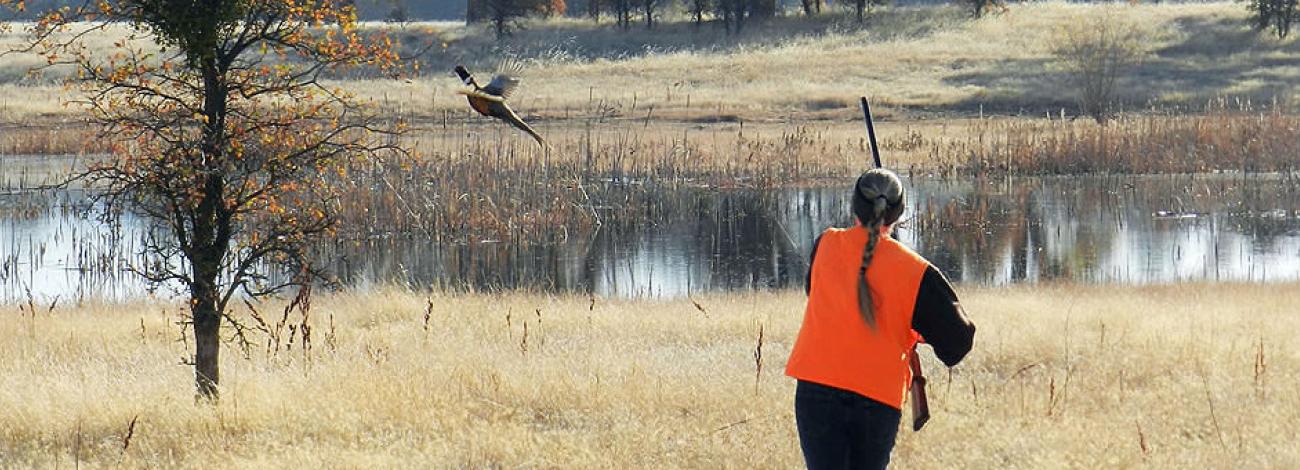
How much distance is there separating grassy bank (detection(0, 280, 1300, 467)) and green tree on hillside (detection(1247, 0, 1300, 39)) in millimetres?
52357

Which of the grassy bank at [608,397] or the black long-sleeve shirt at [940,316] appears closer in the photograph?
the black long-sleeve shirt at [940,316]

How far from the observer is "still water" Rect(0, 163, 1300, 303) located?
21203 mm

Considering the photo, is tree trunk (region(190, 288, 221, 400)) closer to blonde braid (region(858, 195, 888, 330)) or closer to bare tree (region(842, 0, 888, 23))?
blonde braid (region(858, 195, 888, 330))

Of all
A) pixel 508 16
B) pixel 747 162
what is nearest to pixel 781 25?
pixel 508 16

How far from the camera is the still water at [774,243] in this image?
69.6ft

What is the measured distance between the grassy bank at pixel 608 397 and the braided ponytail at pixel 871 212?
3103 millimetres

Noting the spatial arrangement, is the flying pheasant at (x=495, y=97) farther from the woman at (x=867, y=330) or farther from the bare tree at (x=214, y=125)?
the woman at (x=867, y=330)

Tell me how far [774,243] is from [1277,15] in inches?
1765

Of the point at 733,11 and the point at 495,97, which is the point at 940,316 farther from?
the point at 733,11

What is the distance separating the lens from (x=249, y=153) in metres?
9.58

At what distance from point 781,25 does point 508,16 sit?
42.5 feet

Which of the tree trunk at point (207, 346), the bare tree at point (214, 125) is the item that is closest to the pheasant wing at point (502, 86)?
the bare tree at point (214, 125)

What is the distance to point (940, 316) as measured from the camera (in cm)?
551

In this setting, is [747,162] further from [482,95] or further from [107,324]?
[482,95]
